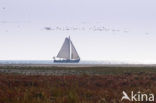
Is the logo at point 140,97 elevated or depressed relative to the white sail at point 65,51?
depressed

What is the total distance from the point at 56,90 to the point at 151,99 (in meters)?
5.66

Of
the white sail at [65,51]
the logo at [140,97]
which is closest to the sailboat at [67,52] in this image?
the white sail at [65,51]

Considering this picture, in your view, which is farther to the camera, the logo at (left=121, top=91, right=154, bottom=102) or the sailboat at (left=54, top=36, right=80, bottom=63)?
the sailboat at (left=54, top=36, right=80, bottom=63)

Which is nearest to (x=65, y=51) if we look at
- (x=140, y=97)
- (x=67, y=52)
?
(x=67, y=52)

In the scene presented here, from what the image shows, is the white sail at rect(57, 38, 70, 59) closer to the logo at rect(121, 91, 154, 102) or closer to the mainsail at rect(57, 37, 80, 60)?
the mainsail at rect(57, 37, 80, 60)

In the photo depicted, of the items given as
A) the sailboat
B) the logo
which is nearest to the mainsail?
the sailboat

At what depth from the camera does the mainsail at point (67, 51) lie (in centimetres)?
17900

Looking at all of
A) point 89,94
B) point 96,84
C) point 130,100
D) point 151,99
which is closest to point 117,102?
point 130,100

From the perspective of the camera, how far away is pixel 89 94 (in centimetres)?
2045

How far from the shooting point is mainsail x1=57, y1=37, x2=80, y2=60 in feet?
587

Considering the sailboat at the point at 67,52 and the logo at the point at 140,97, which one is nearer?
the logo at the point at 140,97

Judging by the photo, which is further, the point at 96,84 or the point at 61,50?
the point at 61,50

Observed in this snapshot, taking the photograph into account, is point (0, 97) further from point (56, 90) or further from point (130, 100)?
point (130, 100)

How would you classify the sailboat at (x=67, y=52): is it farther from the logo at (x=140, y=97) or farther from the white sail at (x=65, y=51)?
the logo at (x=140, y=97)
